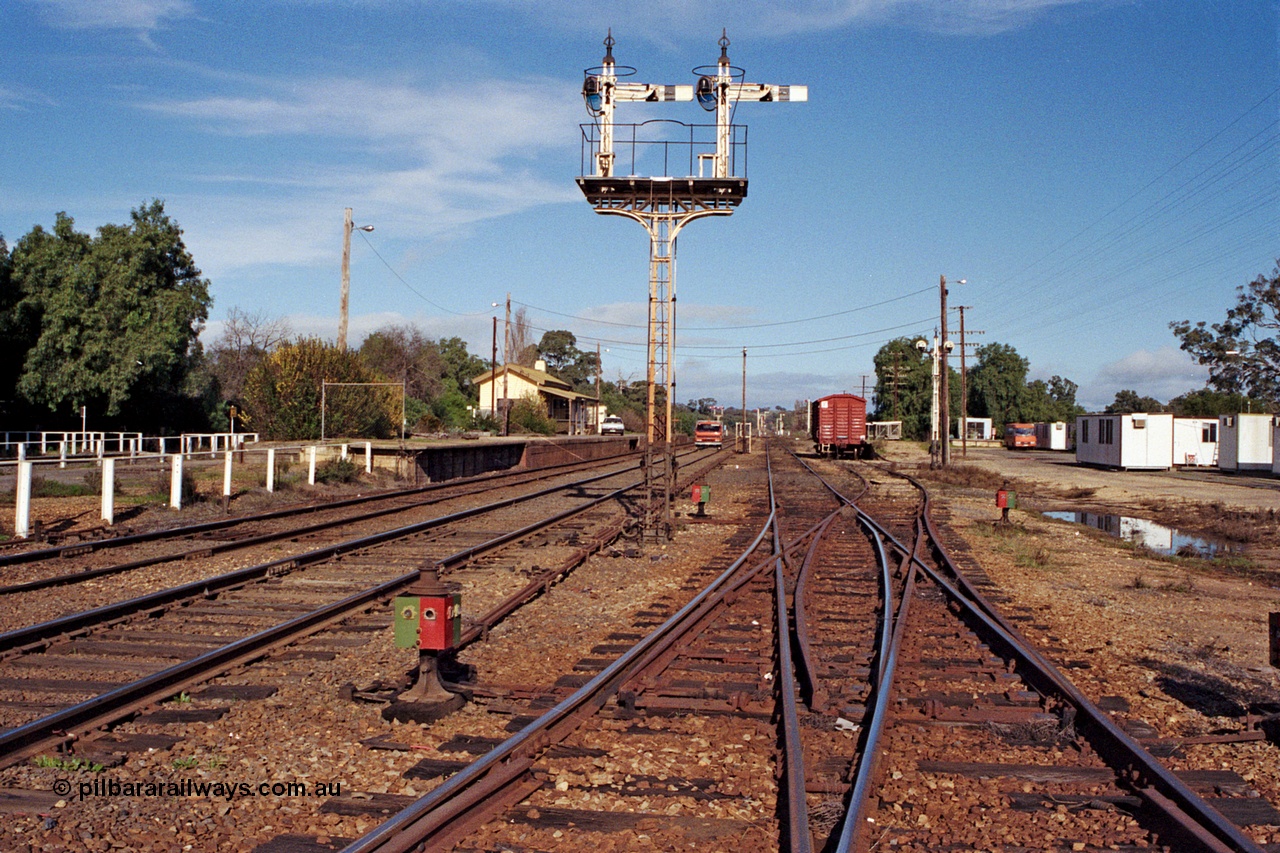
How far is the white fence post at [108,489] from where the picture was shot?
15773 mm

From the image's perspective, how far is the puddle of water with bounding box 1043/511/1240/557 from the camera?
59.0 ft

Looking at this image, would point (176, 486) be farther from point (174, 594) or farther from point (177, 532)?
point (174, 594)

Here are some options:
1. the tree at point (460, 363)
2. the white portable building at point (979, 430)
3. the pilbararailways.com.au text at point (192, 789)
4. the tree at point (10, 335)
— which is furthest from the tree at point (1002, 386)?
the pilbararailways.com.au text at point (192, 789)

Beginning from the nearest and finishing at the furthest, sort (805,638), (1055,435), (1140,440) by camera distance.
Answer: (805,638) → (1140,440) → (1055,435)

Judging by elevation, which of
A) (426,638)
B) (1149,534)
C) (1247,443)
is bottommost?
(1149,534)

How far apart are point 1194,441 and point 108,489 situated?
48611 mm

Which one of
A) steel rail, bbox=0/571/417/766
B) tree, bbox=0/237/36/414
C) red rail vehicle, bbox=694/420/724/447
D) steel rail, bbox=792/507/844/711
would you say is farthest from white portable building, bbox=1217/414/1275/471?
tree, bbox=0/237/36/414

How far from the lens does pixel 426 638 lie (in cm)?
622

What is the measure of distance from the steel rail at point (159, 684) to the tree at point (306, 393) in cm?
2663

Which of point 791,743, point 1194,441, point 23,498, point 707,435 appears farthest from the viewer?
point 707,435

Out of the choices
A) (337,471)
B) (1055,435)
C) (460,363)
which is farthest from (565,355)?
(337,471)

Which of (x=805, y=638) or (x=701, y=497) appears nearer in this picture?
(x=805, y=638)

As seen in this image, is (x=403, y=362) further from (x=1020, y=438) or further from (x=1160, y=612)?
(x=1160, y=612)

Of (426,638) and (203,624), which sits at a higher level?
(426,638)
